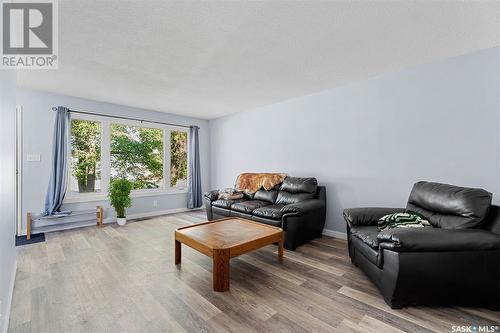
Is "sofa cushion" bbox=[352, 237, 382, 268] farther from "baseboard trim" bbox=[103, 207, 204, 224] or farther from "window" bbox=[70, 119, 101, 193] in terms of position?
"window" bbox=[70, 119, 101, 193]

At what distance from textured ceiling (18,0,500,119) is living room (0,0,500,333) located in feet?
0.07

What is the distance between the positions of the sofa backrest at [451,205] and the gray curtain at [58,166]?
17.3ft

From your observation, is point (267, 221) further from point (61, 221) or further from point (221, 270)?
point (61, 221)

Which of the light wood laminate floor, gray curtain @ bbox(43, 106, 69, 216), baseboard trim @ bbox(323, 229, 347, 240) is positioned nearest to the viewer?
the light wood laminate floor

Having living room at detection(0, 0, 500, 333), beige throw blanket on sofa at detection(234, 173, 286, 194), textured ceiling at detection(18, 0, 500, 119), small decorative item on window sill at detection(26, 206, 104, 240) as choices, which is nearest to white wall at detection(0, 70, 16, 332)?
living room at detection(0, 0, 500, 333)

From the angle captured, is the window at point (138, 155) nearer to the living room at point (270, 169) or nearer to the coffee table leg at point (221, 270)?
the living room at point (270, 169)

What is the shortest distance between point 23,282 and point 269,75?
3588 mm

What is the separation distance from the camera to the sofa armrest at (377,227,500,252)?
166cm

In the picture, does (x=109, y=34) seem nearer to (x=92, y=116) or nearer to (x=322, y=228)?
(x=92, y=116)

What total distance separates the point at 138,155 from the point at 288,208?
12.4ft

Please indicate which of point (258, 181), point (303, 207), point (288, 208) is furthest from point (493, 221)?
point (258, 181)

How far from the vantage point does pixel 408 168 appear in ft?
9.77

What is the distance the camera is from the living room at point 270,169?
1.70 m

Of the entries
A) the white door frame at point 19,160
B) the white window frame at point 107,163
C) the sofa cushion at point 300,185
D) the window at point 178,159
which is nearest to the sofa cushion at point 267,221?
the sofa cushion at point 300,185
